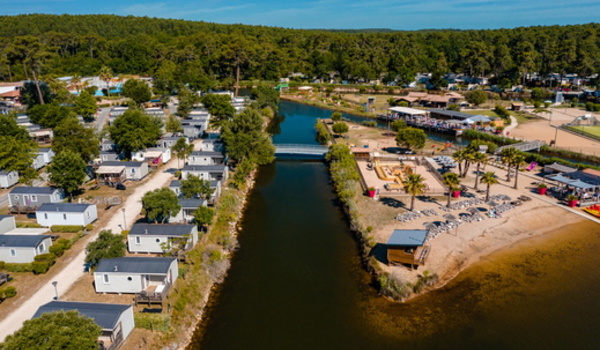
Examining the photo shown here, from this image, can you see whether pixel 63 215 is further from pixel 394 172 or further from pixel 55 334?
pixel 394 172

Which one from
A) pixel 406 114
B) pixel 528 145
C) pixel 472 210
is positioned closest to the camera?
pixel 472 210

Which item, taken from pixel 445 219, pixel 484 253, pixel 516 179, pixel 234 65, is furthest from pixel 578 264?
pixel 234 65

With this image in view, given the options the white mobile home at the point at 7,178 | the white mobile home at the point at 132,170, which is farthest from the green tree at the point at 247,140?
the white mobile home at the point at 7,178

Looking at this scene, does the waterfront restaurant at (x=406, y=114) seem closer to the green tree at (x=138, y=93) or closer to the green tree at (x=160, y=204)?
the green tree at (x=138, y=93)

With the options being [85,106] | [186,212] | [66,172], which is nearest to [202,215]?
[186,212]

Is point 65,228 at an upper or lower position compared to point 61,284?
upper

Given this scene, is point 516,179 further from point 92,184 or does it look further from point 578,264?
point 92,184
